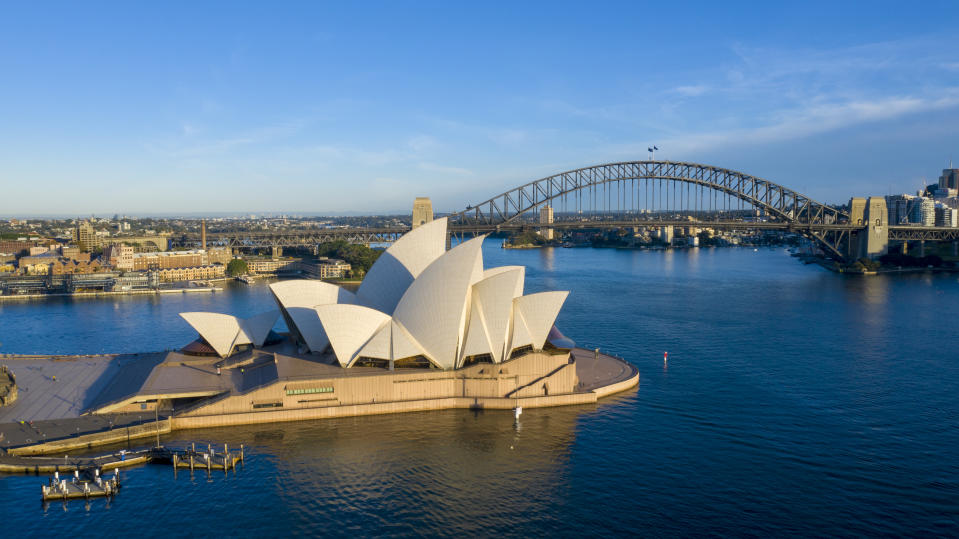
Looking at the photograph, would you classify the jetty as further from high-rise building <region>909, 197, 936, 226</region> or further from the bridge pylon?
high-rise building <region>909, 197, 936, 226</region>

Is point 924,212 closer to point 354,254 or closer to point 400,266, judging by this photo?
point 354,254

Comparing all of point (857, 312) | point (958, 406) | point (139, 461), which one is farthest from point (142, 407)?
point (857, 312)

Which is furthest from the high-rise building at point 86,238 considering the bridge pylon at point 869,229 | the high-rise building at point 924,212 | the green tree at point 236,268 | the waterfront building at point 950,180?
the waterfront building at point 950,180

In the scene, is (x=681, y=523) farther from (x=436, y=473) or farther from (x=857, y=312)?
(x=857, y=312)

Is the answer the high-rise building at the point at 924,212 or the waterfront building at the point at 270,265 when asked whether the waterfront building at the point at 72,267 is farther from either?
the high-rise building at the point at 924,212

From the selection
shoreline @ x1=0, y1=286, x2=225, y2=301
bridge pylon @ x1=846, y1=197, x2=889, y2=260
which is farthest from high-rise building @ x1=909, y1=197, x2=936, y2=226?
shoreline @ x1=0, y1=286, x2=225, y2=301

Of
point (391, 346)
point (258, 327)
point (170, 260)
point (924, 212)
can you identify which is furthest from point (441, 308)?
point (924, 212)
